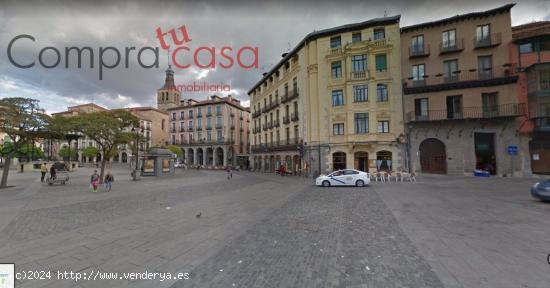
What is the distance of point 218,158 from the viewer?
52.0m

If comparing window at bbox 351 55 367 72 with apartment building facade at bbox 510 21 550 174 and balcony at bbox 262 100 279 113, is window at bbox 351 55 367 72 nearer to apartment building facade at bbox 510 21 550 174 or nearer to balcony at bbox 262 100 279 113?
balcony at bbox 262 100 279 113

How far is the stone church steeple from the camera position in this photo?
2987 inches

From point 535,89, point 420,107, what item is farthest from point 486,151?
point 420,107

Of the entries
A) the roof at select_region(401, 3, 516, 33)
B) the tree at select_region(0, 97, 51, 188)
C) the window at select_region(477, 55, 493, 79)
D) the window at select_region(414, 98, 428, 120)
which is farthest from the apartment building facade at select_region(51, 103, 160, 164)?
the window at select_region(477, 55, 493, 79)

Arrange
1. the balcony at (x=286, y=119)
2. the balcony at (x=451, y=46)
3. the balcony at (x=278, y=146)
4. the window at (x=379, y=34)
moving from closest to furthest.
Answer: the balcony at (x=451, y=46), the window at (x=379, y=34), the balcony at (x=278, y=146), the balcony at (x=286, y=119)

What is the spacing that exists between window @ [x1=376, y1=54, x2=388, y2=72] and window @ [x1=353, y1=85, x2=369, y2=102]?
2293 mm

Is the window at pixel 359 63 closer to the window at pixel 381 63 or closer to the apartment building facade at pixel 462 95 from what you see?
the window at pixel 381 63

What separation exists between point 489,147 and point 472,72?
23.8ft

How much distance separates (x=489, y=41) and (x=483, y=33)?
1061mm

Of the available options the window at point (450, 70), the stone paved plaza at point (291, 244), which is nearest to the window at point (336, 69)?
the window at point (450, 70)

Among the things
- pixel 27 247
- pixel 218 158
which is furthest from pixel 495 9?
pixel 218 158

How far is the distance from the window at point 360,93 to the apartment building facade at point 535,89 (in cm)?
1285

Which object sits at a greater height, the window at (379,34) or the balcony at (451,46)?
the window at (379,34)

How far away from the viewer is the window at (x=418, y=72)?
2212 cm
